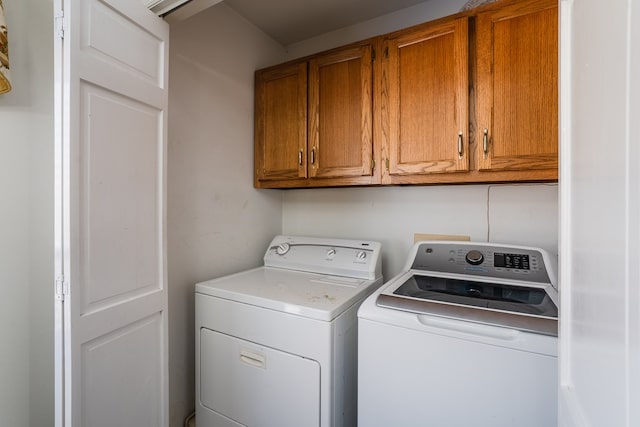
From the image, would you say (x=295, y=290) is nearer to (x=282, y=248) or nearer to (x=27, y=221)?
(x=282, y=248)

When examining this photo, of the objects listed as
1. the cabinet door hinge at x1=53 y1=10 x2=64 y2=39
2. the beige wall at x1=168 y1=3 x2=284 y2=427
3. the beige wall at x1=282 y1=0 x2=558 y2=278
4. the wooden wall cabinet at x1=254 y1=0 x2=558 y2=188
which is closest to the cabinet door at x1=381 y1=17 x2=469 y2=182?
the wooden wall cabinet at x1=254 y1=0 x2=558 y2=188

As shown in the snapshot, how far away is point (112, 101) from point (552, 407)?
1734mm

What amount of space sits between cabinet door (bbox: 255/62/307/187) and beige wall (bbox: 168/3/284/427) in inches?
3.5

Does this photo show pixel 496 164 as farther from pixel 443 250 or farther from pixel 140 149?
pixel 140 149

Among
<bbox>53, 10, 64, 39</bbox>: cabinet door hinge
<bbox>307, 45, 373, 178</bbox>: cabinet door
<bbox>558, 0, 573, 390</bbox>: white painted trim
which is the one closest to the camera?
<bbox>558, 0, 573, 390</bbox>: white painted trim

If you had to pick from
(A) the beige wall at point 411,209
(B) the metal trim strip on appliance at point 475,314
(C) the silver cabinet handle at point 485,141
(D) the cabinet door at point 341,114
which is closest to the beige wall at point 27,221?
(D) the cabinet door at point 341,114

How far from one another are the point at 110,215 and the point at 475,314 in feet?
4.34

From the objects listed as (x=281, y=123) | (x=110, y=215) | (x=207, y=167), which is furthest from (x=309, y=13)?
(x=110, y=215)

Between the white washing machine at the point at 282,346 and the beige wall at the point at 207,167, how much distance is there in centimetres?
15

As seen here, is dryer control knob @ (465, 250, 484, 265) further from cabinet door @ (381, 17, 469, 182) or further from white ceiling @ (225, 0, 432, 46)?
white ceiling @ (225, 0, 432, 46)

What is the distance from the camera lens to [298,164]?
6.03 feet

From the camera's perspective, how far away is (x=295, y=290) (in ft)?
4.72

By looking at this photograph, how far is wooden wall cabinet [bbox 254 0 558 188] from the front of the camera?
4.03 feet

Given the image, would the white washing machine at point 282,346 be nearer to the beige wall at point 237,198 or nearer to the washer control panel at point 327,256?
the washer control panel at point 327,256
